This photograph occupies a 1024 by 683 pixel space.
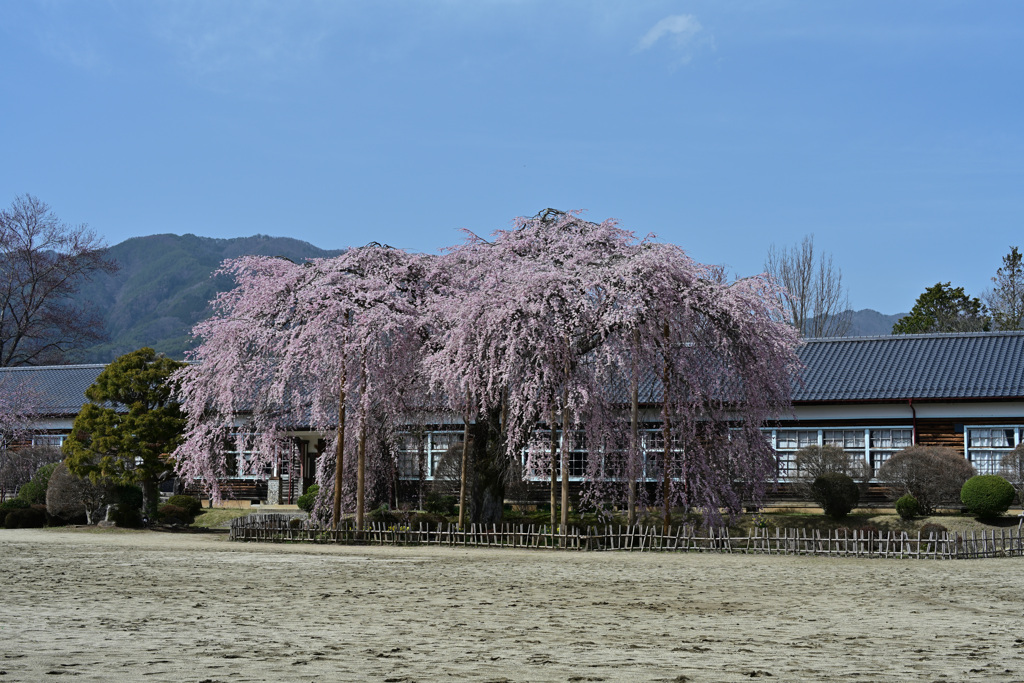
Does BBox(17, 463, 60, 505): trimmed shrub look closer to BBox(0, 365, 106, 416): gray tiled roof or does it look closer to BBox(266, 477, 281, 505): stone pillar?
BBox(266, 477, 281, 505): stone pillar

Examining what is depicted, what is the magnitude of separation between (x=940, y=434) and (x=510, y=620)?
2367 centimetres

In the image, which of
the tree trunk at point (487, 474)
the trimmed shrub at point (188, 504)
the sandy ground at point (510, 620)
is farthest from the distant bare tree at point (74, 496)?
the tree trunk at point (487, 474)

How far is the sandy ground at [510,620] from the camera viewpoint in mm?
7176

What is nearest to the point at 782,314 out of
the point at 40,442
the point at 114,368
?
the point at 114,368

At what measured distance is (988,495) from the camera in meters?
24.8

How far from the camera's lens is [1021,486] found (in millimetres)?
25766

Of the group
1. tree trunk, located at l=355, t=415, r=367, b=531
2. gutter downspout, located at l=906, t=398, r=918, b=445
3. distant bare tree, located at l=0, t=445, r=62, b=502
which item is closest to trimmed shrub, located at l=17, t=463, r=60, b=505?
distant bare tree, located at l=0, t=445, r=62, b=502

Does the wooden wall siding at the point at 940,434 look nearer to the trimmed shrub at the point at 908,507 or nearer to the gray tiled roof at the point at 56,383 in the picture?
the trimmed shrub at the point at 908,507

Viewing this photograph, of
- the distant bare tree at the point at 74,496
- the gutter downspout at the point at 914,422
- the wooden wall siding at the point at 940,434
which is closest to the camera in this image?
the distant bare tree at the point at 74,496

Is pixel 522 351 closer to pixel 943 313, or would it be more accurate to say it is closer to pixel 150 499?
pixel 150 499

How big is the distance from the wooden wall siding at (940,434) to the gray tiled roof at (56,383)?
30.9 meters

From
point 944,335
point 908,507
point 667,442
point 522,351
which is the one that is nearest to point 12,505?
point 522,351

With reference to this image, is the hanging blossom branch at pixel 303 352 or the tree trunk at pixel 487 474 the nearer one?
the hanging blossom branch at pixel 303 352

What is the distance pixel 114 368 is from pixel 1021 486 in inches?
957
